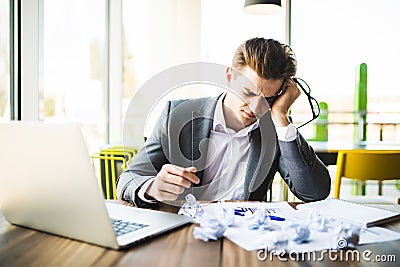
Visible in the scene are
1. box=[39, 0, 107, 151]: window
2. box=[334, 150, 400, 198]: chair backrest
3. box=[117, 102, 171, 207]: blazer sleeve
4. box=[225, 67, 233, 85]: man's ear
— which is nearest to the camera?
box=[117, 102, 171, 207]: blazer sleeve

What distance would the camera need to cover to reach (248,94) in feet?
4.18

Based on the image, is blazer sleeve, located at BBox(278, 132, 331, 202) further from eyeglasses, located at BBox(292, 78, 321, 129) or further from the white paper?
the white paper

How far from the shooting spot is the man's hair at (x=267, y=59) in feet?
4.24

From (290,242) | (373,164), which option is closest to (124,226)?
(290,242)

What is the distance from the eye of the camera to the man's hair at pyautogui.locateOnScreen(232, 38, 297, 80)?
50.9 inches

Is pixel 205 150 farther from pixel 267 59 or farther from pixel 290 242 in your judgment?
pixel 290 242

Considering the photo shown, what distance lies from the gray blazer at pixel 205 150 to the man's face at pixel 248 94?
0.04 metres

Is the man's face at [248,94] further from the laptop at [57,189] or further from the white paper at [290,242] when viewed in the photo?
the laptop at [57,189]

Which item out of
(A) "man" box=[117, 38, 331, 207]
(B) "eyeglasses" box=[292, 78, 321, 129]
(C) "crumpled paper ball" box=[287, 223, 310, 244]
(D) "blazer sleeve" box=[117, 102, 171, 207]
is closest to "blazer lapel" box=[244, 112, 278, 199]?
(A) "man" box=[117, 38, 331, 207]

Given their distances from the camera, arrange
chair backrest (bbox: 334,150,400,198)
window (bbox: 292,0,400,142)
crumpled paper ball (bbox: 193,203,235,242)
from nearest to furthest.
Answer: crumpled paper ball (bbox: 193,203,235,242) → chair backrest (bbox: 334,150,400,198) → window (bbox: 292,0,400,142)

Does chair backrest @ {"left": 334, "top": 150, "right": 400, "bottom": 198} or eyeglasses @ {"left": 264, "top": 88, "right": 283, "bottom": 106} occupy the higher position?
eyeglasses @ {"left": 264, "top": 88, "right": 283, "bottom": 106}

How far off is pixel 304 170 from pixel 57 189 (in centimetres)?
82

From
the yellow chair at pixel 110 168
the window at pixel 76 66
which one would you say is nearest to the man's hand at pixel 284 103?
the window at pixel 76 66

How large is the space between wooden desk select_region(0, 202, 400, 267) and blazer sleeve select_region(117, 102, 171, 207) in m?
0.34
